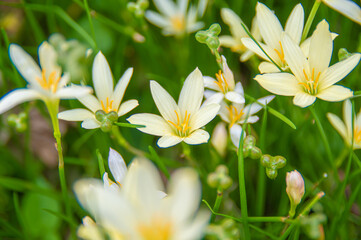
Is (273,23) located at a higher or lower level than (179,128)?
higher

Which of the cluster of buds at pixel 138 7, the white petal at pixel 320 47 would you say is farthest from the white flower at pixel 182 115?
the cluster of buds at pixel 138 7

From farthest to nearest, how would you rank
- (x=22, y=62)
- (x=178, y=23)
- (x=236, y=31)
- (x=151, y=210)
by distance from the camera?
(x=178, y=23), (x=236, y=31), (x=22, y=62), (x=151, y=210)

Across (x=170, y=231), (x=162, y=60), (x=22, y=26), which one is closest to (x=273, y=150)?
(x=162, y=60)

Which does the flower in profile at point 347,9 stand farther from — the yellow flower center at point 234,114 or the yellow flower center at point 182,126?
the yellow flower center at point 182,126

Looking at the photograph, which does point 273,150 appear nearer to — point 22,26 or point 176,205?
point 176,205

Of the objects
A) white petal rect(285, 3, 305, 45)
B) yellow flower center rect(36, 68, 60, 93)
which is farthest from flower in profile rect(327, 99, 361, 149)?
yellow flower center rect(36, 68, 60, 93)

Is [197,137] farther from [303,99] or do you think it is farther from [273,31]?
[273,31]

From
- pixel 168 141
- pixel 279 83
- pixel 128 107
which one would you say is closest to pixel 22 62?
pixel 128 107
